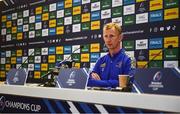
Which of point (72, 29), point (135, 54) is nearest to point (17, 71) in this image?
point (135, 54)

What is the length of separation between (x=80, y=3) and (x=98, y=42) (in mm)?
772

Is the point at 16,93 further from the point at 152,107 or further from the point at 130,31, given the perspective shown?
the point at 130,31

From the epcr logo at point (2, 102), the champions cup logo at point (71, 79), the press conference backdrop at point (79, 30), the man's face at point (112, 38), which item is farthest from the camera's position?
the press conference backdrop at point (79, 30)

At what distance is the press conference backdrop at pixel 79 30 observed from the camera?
139 inches

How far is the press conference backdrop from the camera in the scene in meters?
3.52

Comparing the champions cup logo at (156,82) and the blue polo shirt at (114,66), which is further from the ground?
the champions cup logo at (156,82)

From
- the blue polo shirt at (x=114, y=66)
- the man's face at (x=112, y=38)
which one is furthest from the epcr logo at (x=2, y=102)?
the man's face at (x=112, y=38)

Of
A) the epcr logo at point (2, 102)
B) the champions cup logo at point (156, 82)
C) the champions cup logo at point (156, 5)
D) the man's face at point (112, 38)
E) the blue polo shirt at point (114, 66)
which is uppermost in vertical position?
the champions cup logo at point (156, 5)

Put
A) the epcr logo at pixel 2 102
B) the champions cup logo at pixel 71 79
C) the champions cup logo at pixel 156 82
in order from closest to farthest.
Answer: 1. the champions cup logo at pixel 156 82
2. the champions cup logo at pixel 71 79
3. the epcr logo at pixel 2 102

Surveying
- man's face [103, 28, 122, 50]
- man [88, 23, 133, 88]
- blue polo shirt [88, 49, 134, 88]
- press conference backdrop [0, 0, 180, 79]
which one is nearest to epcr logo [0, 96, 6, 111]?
man [88, 23, 133, 88]

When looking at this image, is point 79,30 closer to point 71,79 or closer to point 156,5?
point 156,5

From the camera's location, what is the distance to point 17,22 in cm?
568

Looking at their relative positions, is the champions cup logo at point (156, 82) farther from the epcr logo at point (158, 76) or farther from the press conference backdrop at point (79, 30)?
the press conference backdrop at point (79, 30)

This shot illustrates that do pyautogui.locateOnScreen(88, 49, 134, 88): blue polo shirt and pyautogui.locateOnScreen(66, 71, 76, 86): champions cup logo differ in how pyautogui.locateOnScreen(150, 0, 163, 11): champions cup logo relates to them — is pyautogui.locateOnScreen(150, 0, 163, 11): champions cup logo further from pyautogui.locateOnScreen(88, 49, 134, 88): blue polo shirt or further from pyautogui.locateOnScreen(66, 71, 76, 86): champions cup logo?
pyautogui.locateOnScreen(66, 71, 76, 86): champions cup logo
